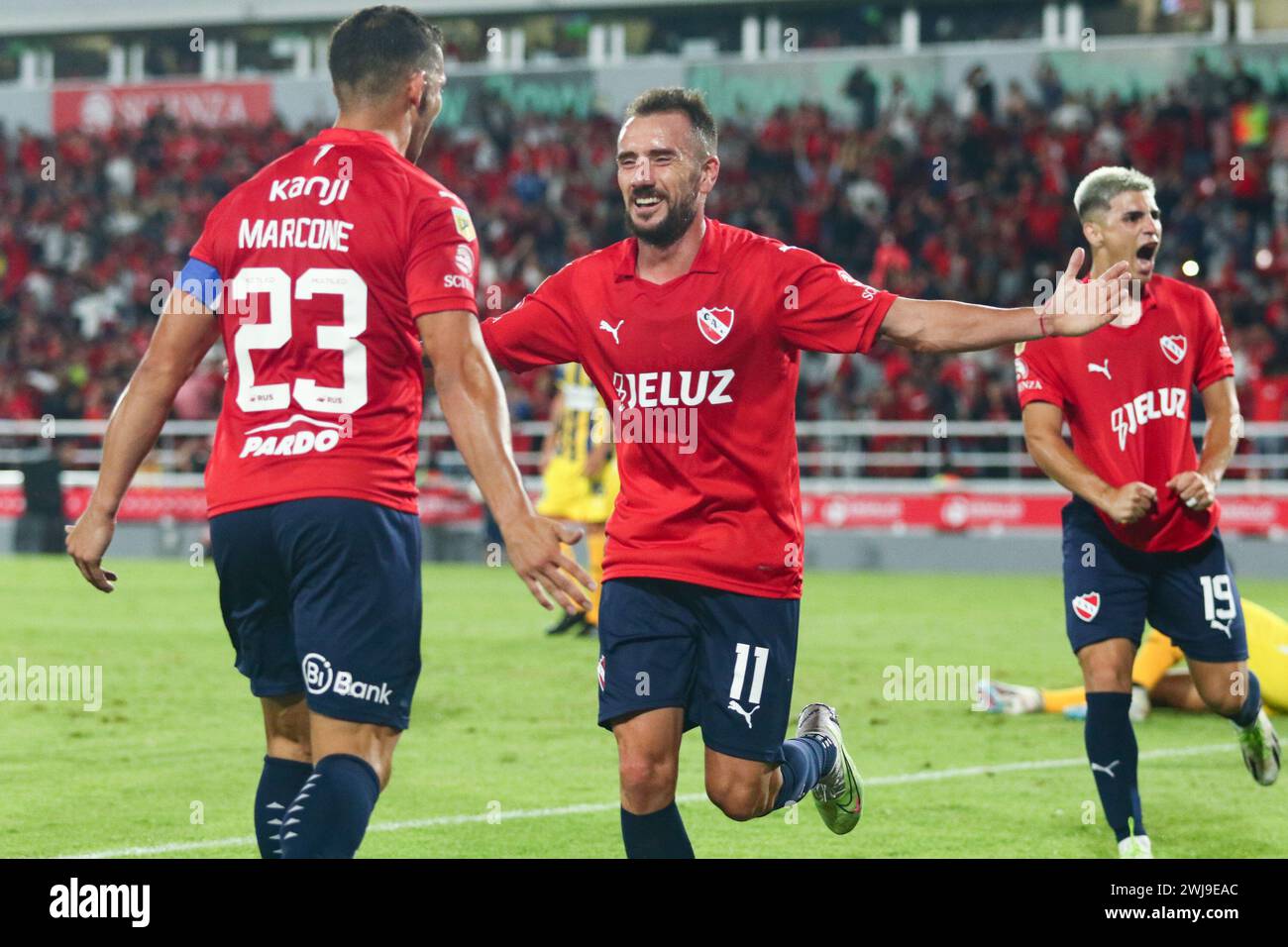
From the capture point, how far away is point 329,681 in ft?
14.0

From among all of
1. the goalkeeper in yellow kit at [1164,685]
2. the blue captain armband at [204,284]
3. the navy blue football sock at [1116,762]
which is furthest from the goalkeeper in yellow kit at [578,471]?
the blue captain armband at [204,284]

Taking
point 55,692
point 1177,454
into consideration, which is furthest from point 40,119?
point 1177,454

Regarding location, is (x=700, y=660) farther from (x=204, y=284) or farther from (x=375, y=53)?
(x=375, y=53)

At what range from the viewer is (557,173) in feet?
96.0

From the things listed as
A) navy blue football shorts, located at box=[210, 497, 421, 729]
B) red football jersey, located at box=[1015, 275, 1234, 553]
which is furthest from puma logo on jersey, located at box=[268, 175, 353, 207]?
red football jersey, located at box=[1015, 275, 1234, 553]

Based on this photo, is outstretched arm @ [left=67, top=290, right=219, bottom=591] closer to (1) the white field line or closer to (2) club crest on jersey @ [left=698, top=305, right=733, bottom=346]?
(2) club crest on jersey @ [left=698, top=305, right=733, bottom=346]

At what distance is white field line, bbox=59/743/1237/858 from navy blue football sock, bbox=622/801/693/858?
145cm

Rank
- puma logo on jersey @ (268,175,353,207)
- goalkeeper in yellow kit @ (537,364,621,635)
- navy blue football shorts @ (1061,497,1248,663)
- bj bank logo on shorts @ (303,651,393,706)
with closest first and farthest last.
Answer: bj bank logo on shorts @ (303,651,393,706)
puma logo on jersey @ (268,175,353,207)
navy blue football shorts @ (1061,497,1248,663)
goalkeeper in yellow kit @ (537,364,621,635)

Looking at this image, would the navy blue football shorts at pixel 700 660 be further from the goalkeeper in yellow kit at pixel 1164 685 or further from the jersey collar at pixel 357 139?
the goalkeeper in yellow kit at pixel 1164 685

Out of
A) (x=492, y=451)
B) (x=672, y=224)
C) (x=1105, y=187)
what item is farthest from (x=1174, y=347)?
(x=492, y=451)

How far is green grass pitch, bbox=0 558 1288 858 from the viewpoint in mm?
6512

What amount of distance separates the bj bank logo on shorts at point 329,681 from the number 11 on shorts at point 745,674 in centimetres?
130

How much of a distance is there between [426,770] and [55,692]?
3.57 meters

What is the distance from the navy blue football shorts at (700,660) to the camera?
513cm
